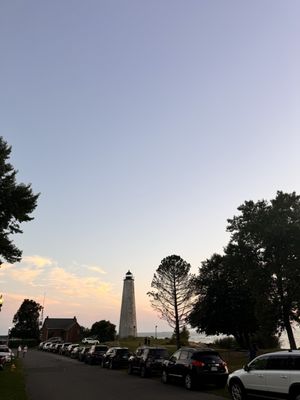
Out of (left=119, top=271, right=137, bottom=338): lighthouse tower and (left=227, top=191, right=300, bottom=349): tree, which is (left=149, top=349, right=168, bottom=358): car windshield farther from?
(left=119, top=271, right=137, bottom=338): lighthouse tower

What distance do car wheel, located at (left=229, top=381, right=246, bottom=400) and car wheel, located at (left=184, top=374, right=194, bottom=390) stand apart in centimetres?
394

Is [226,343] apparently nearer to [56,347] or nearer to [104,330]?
[56,347]

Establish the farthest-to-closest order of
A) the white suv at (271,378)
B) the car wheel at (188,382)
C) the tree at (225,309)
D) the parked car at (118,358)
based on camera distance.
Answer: the tree at (225,309)
the parked car at (118,358)
the car wheel at (188,382)
the white suv at (271,378)

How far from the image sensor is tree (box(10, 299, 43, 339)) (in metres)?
125

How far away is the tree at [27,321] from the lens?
125 metres

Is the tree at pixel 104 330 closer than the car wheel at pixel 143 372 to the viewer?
No

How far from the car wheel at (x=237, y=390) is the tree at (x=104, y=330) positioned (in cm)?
8248

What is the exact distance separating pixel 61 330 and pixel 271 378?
118m

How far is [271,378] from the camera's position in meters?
13.0

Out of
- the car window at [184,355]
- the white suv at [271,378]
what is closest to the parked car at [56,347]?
the car window at [184,355]

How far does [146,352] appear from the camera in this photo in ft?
83.9

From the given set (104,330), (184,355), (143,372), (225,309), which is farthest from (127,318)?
(184,355)

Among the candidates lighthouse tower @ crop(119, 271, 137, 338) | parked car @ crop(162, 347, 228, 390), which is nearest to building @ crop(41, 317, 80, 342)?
lighthouse tower @ crop(119, 271, 137, 338)

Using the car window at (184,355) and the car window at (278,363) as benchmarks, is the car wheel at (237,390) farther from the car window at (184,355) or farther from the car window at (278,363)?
the car window at (184,355)
